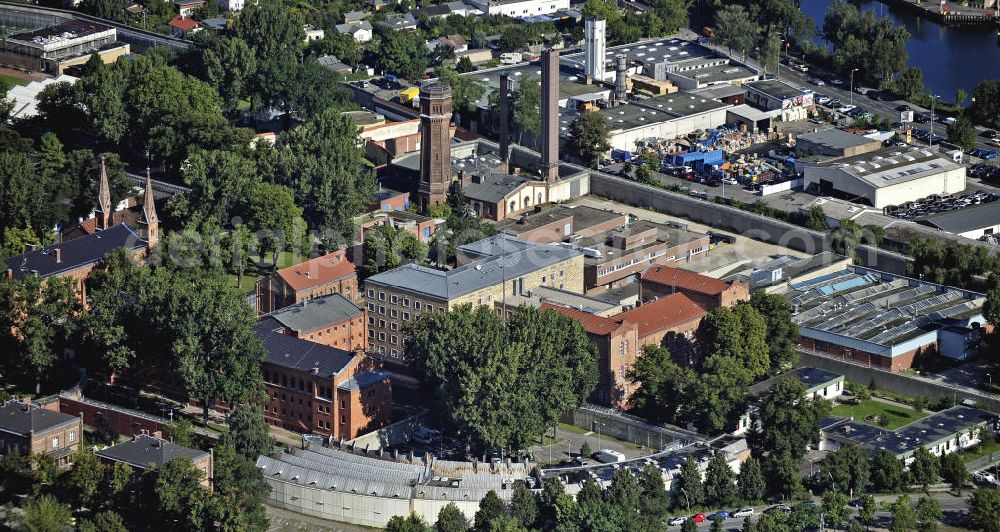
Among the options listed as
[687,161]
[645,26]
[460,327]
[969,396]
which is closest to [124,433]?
[460,327]

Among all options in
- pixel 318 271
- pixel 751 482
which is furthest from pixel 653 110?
pixel 751 482

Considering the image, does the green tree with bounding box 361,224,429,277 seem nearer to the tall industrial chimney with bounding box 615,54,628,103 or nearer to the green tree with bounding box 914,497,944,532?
the tall industrial chimney with bounding box 615,54,628,103

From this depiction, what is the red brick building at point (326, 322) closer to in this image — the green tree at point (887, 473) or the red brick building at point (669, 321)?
the red brick building at point (669, 321)

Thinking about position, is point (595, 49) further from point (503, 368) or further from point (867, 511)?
point (867, 511)

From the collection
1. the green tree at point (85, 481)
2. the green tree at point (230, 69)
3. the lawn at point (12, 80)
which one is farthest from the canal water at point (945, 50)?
the green tree at point (85, 481)

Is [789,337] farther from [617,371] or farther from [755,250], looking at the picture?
[755,250]

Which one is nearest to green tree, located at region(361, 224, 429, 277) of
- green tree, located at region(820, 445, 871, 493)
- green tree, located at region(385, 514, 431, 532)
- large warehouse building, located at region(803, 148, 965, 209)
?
green tree, located at region(385, 514, 431, 532)
